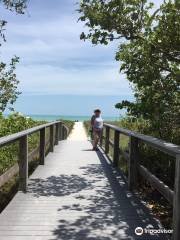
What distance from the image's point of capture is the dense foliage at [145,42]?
8.50 meters

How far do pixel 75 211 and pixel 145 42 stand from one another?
3578 mm

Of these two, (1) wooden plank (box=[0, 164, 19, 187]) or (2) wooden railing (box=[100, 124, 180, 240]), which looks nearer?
(2) wooden railing (box=[100, 124, 180, 240])

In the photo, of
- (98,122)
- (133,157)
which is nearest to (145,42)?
(133,157)

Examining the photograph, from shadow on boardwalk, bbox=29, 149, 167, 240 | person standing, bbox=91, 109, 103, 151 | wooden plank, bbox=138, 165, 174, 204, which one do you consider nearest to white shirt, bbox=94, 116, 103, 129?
person standing, bbox=91, 109, 103, 151

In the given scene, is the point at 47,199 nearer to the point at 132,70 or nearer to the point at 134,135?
the point at 134,135

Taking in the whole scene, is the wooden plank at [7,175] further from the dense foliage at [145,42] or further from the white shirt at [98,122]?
the white shirt at [98,122]

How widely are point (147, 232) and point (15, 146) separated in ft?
26.5

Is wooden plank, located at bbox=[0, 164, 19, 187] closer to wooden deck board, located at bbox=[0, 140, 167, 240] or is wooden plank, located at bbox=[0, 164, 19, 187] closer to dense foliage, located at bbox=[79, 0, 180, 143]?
wooden deck board, located at bbox=[0, 140, 167, 240]

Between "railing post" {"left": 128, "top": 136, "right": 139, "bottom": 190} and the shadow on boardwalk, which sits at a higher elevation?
"railing post" {"left": 128, "top": 136, "right": 139, "bottom": 190}

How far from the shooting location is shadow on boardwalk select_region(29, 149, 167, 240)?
555cm

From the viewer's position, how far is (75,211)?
6648 mm

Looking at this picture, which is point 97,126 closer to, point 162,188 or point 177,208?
point 162,188

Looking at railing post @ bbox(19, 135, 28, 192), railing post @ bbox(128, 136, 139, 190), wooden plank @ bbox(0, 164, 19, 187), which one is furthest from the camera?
railing post @ bbox(128, 136, 139, 190)

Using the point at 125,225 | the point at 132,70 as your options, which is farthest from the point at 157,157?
the point at 125,225
